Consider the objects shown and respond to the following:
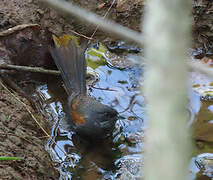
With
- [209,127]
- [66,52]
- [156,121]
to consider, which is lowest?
[209,127]

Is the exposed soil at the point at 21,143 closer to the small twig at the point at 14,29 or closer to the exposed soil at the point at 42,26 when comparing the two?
the exposed soil at the point at 42,26

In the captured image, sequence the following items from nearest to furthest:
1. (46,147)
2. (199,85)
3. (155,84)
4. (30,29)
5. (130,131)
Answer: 1. (155,84)
2. (46,147)
3. (130,131)
4. (199,85)
5. (30,29)

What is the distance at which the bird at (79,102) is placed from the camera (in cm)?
414

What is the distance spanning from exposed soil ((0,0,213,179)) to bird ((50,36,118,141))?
46cm

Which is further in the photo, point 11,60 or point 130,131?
point 11,60

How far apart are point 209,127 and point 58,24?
2.85 metres

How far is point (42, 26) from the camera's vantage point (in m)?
5.25

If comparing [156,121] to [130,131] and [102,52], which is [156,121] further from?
[102,52]

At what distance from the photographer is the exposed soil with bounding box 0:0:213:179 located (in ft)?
10.6

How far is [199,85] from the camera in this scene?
4.45 m

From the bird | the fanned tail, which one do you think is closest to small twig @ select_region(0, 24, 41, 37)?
the bird

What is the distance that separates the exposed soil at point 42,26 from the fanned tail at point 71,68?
0.65 m

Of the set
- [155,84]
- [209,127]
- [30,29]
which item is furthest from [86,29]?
[155,84]

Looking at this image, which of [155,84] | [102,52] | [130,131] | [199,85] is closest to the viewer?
[155,84]
